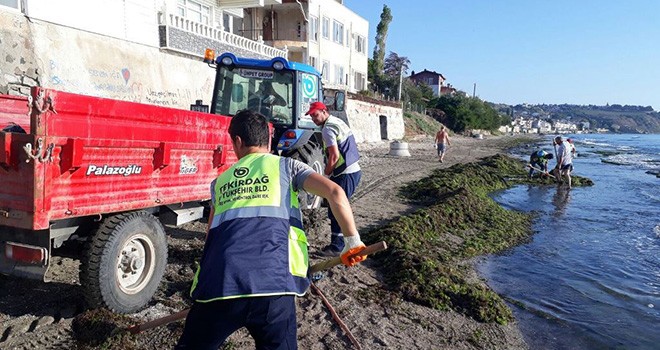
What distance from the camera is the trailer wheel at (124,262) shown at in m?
3.54

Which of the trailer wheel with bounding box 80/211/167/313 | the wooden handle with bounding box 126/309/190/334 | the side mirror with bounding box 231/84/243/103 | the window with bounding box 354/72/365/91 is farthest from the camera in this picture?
the window with bounding box 354/72/365/91

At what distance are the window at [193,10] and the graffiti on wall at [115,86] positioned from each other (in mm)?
3850

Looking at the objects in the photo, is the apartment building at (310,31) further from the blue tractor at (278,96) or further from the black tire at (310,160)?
the black tire at (310,160)

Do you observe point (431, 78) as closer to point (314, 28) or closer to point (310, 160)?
point (314, 28)

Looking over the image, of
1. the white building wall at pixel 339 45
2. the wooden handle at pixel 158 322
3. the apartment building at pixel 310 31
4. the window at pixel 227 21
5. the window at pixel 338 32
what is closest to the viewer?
the wooden handle at pixel 158 322

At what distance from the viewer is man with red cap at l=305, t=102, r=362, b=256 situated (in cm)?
562

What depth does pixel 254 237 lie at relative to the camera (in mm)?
2125

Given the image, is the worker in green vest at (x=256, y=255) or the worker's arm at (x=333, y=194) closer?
the worker in green vest at (x=256, y=255)

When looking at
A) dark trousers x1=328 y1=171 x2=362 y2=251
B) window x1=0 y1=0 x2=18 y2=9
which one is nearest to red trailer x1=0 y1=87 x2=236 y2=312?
dark trousers x1=328 y1=171 x2=362 y2=251

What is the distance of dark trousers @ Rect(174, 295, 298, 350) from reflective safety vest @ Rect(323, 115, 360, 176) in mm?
3686

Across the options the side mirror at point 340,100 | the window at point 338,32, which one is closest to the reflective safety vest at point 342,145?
the side mirror at point 340,100

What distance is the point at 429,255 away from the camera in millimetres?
6453

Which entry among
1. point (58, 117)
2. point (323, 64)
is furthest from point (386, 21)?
point (58, 117)

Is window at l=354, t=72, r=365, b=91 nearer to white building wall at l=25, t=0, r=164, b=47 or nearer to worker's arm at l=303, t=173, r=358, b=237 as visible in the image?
white building wall at l=25, t=0, r=164, b=47
